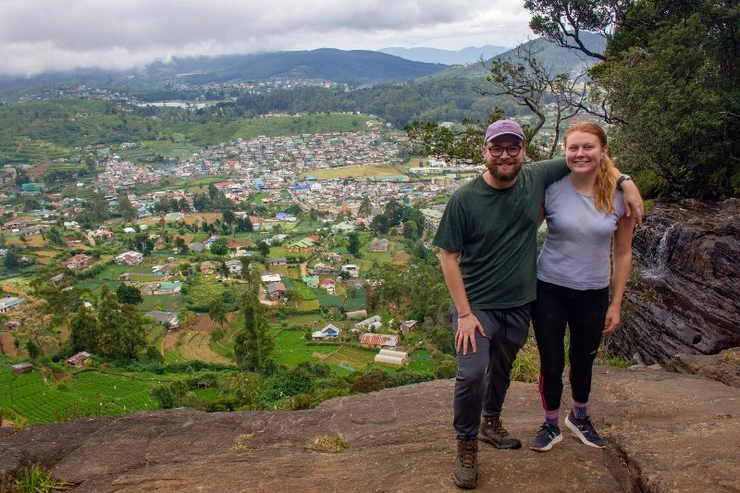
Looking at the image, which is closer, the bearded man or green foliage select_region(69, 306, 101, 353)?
the bearded man

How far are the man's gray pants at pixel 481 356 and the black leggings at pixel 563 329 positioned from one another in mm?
105

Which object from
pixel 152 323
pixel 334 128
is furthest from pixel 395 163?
pixel 152 323

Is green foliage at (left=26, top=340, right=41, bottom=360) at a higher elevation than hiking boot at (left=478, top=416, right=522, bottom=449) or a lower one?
lower

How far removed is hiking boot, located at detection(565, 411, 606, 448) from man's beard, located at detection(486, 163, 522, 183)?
1.41 m

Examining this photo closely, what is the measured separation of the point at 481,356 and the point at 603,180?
98cm

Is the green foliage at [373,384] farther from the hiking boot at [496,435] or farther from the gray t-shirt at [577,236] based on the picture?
the gray t-shirt at [577,236]

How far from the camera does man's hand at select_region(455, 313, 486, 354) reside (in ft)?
8.12

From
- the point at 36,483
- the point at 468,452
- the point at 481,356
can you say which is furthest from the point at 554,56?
the point at 36,483

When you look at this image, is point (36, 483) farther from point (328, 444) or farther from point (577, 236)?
point (577, 236)

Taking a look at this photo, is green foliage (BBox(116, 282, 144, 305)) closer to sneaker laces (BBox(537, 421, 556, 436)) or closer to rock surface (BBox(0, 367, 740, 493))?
rock surface (BBox(0, 367, 740, 493))

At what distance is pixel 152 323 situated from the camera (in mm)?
26844

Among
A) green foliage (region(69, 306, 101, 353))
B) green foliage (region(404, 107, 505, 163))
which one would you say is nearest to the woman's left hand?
green foliage (region(404, 107, 505, 163))

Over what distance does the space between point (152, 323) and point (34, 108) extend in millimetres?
80741

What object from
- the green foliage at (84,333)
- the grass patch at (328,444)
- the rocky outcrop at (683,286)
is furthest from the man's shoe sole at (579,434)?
the green foliage at (84,333)
